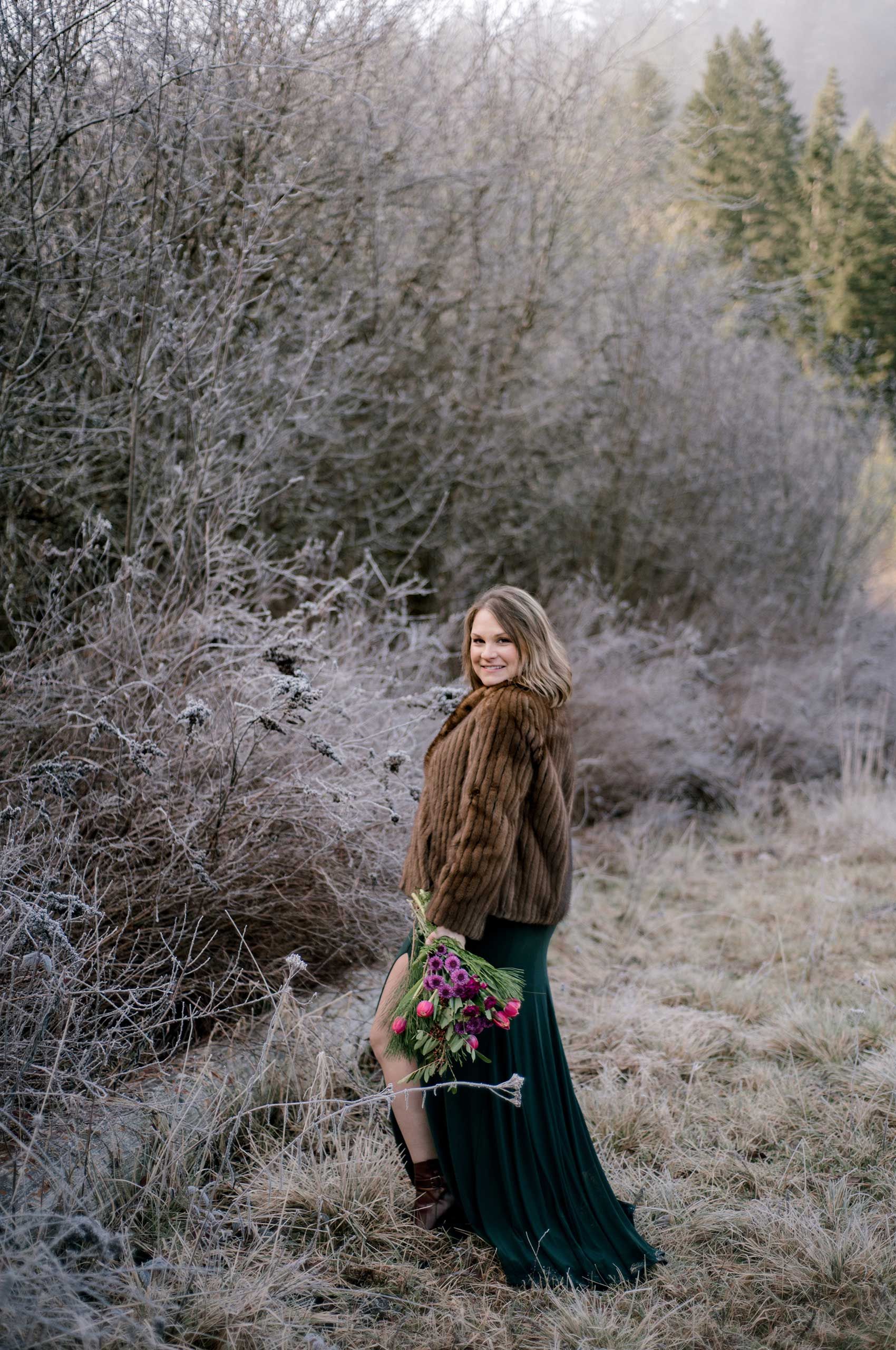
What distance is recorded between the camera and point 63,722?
358 cm

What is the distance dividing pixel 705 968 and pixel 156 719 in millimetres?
2784

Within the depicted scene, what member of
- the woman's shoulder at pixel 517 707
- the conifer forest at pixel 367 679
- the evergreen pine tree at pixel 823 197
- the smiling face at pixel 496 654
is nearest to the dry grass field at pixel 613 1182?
the conifer forest at pixel 367 679

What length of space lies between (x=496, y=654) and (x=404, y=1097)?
113 cm

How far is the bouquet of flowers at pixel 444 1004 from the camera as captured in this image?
226 centimetres

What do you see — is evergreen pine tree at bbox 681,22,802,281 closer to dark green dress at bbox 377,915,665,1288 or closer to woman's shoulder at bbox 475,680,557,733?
woman's shoulder at bbox 475,680,557,733

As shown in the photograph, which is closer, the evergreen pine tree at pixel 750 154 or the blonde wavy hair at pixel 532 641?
the blonde wavy hair at pixel 532 641

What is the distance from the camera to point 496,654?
8.23ft

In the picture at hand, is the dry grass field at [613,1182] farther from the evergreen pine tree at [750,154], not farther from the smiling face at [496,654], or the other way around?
the evergreen pine tree at [750,154]

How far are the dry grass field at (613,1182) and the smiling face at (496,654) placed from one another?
41.3 inches

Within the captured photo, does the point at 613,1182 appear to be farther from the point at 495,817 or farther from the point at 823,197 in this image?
the point at 823,197

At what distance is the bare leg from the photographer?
2471mm

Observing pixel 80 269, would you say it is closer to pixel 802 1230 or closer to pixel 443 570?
pixel 443 570

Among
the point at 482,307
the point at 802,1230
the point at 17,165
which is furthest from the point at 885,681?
the point at 17,165

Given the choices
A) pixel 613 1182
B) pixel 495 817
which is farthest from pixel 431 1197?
pixel 495 817
